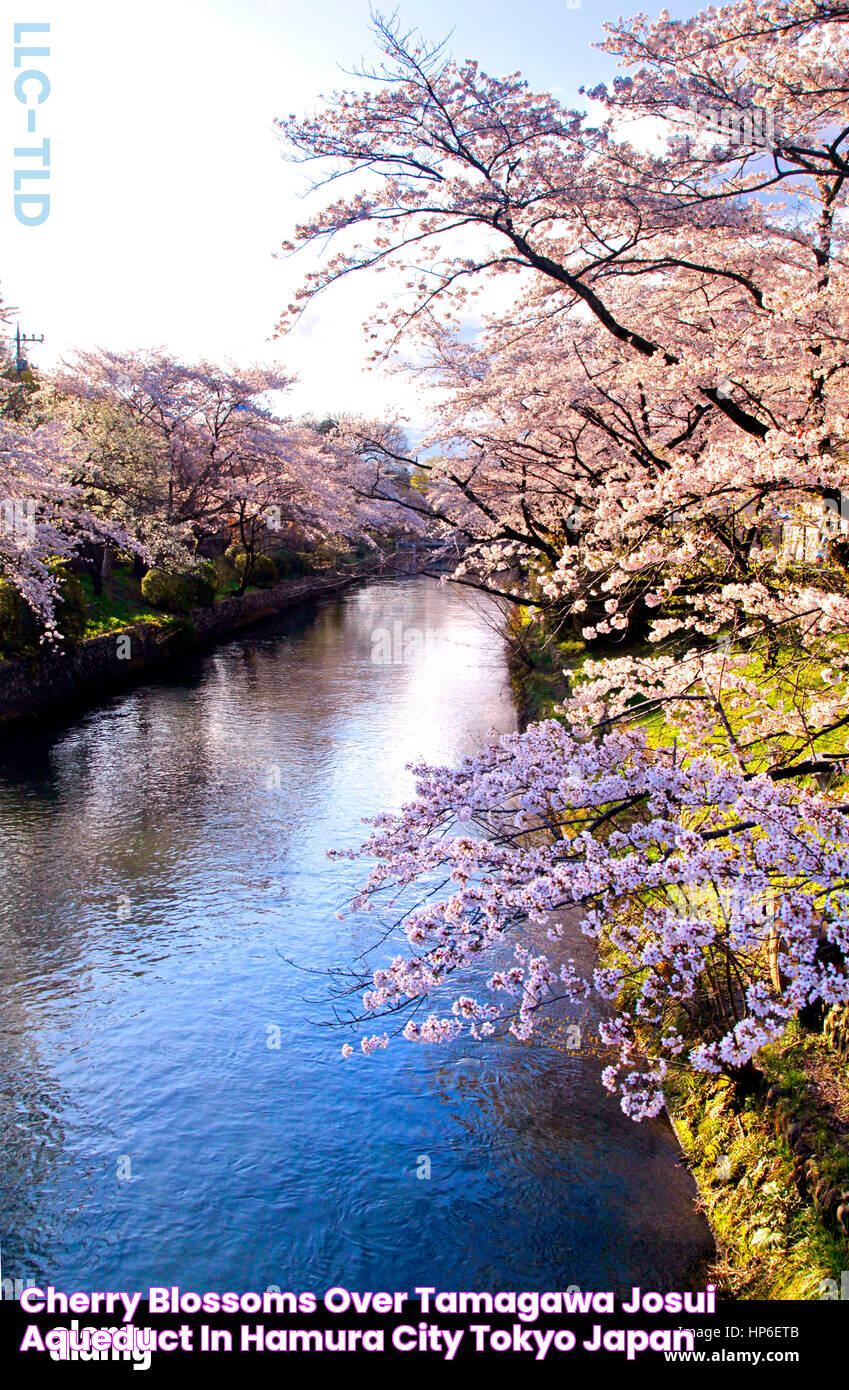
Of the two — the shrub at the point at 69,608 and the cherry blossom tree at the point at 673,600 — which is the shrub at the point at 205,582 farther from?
the cherry blossom tree at the point at 673,600

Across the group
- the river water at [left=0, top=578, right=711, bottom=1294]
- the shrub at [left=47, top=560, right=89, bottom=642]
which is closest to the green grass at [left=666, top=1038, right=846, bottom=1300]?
the river water at [left=0, top=578, right=711, bottom=1294]

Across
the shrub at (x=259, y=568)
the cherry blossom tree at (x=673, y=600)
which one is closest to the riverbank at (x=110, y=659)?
the shrub at (x=259, y=568)

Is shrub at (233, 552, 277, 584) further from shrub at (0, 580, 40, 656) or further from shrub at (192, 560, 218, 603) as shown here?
shrub at (0, 580, 40, 656)

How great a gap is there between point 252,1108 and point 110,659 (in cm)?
1480

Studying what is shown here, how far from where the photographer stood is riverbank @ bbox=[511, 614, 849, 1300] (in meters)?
3.91

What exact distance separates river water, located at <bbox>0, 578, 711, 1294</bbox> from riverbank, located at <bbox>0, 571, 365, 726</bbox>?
4.33m

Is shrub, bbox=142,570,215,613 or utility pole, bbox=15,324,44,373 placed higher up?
utility pole, bbox=15,324,44,373

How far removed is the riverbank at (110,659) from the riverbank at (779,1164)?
27.6 feet

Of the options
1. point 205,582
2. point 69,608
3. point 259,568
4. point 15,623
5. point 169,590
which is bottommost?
point 15,623

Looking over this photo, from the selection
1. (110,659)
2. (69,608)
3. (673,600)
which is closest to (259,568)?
(110,659)

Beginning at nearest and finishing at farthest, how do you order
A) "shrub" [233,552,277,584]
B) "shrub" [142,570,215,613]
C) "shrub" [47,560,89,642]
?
"shrub" [47,560,89,642]
"shrub" [142,570,215,613]
"shrub" [233,552,277,584]

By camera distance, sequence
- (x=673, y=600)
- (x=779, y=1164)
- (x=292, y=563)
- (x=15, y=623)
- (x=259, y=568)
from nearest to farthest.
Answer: (x=779, y=1164)
(x=673, y=600)
(x=15, y=623)
(x=259, y=568)
(x=292, y=563)

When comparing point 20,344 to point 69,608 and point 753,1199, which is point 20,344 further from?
point 753,1199

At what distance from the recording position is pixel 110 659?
18812mm
